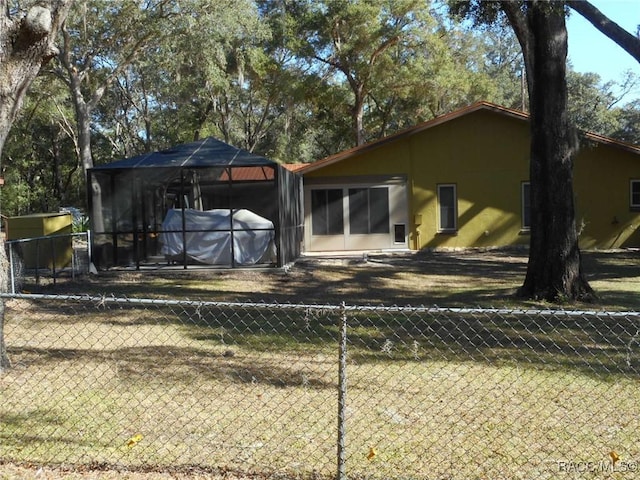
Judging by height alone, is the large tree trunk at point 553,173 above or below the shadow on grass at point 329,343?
above

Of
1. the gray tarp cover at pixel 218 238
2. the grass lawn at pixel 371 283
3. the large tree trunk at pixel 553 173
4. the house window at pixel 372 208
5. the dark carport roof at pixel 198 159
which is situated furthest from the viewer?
the house window at pixel 372 208

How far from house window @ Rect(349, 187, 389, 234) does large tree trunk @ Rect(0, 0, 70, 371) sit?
1539cm

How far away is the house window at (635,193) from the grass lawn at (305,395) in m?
11.8

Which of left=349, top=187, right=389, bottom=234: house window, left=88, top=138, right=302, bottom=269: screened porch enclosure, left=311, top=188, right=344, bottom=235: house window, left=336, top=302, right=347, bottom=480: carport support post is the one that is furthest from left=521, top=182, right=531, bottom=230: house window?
left=336, top=302, right=347, bottom=480: carport support post

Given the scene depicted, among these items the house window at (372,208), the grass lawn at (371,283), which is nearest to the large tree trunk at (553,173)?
the grass lawn at (371,283)

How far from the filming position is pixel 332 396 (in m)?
5.48

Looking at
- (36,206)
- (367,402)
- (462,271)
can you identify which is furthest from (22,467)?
(36,206)

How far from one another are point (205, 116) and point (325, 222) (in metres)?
22.7

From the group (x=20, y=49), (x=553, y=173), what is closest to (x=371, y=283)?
(x=553, y=173)

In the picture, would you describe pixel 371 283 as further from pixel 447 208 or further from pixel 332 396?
pixel 332 396

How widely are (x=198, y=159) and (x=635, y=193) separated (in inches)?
550

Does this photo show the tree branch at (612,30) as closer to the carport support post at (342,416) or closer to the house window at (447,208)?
the house window at (447,208)

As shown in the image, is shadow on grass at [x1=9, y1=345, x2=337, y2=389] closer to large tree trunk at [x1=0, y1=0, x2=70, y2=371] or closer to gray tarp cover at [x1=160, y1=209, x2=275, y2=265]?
large tree trunk at [x1=0, y1=0, x2=70, y2=371]

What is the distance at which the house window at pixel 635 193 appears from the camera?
2033 centimetres
